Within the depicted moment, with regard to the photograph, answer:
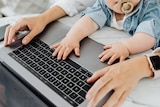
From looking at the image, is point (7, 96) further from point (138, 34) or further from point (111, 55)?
point (138, 34)

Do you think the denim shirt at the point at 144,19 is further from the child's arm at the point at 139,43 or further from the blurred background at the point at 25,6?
the blurred background at the point at 25,6

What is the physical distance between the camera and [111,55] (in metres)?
0.67

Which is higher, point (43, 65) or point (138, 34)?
point (138, 34)

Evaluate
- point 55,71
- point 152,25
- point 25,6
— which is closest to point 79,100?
point 55,71

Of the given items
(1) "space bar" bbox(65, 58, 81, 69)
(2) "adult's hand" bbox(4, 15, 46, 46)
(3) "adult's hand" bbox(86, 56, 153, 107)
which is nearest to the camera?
(3) "adult's hand" bbox(86, 56, 153, 107)

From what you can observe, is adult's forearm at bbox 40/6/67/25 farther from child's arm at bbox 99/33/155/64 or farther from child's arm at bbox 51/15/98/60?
child's arm at bbox 99/33/155/64

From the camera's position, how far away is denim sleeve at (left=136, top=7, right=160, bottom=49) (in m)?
0.73

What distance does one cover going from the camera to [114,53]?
26.3 inches

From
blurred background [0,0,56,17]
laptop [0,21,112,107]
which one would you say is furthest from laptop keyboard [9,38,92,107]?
blurred background [0,0,56,17]

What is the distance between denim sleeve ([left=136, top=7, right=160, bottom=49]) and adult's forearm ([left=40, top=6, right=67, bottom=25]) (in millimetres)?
307

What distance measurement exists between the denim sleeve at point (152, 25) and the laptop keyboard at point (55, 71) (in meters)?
0.24

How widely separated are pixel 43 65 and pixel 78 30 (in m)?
0.19

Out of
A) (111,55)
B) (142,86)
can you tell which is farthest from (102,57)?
(142,86)

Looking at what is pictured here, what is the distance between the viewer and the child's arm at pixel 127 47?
2.18 feet
